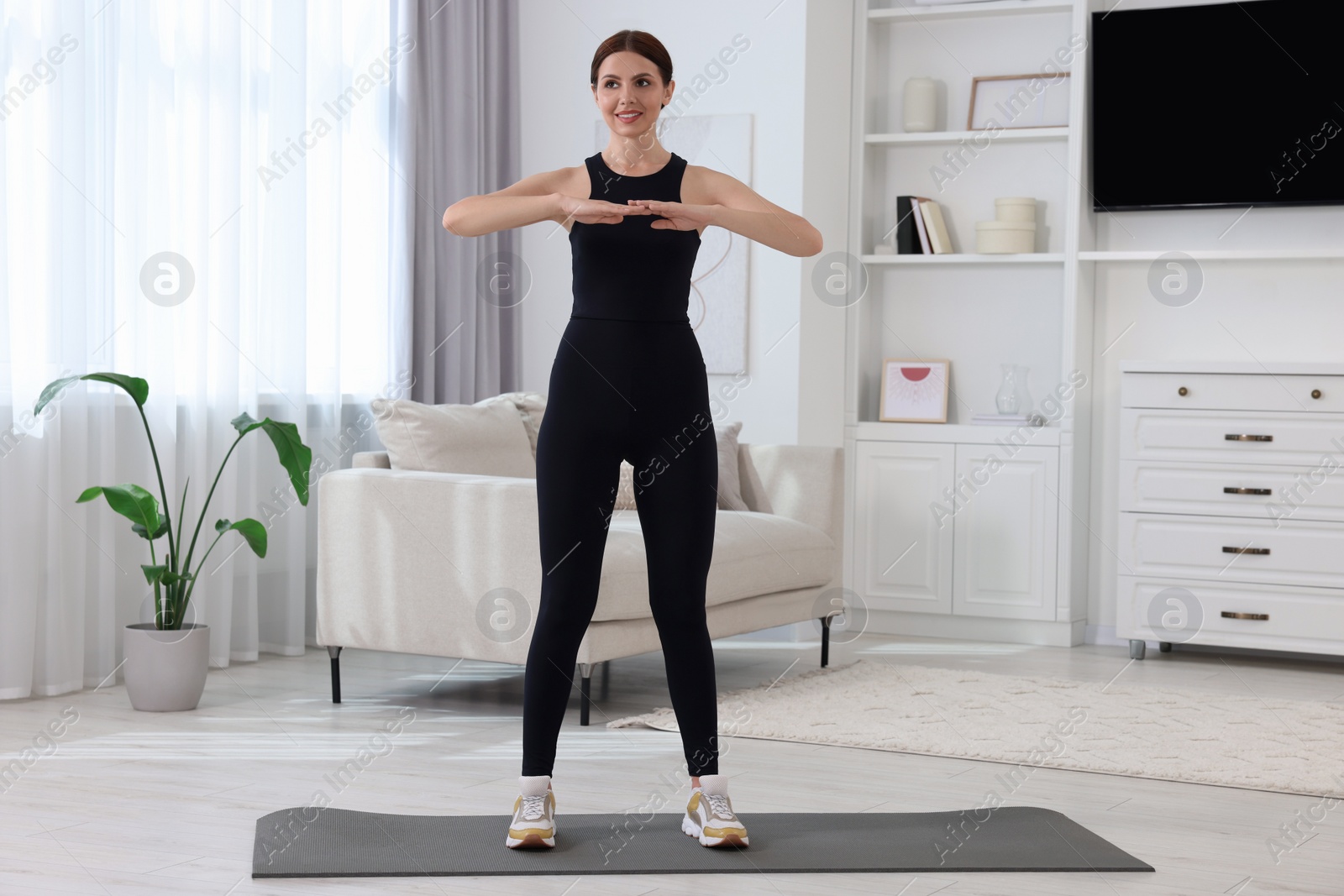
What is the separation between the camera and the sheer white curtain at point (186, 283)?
141 inches

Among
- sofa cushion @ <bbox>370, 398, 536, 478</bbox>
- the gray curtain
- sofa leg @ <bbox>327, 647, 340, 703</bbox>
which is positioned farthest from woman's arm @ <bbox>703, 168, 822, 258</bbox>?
the gray curtain

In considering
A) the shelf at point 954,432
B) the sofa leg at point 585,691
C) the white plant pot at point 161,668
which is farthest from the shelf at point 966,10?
the white plant pot at point 161,668

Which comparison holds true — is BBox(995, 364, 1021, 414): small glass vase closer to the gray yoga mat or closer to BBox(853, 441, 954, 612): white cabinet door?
BBox(853, 441, 954, 612): white cabinet door

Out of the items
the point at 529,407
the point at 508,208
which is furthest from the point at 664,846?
the point at 529,407

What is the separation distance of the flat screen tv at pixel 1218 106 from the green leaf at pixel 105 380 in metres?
3.31

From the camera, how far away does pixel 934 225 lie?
525 centimetres

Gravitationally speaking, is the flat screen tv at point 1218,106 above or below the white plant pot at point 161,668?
above

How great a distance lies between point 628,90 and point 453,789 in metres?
1.39

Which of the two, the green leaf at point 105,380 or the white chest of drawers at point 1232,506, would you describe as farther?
the white chest of drawers at point 1232,506

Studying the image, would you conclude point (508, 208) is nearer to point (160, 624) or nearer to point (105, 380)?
point (105, 380)

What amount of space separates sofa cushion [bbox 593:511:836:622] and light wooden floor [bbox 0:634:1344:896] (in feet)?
1.02

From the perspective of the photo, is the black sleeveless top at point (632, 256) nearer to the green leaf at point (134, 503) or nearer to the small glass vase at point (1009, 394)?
the green leaf at point (134, 503)

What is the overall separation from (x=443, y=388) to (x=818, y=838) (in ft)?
9.87

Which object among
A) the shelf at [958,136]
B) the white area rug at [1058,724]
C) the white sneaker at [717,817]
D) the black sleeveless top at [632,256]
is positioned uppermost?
the shelf at [958,136]
